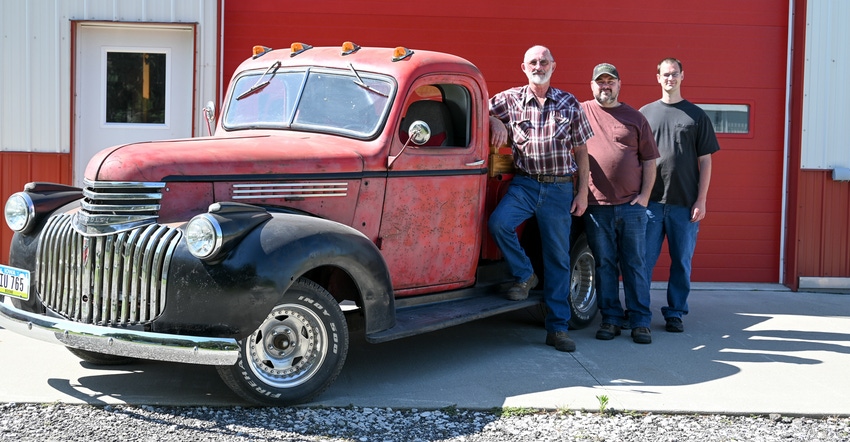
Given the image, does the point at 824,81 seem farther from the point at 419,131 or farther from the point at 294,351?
the point at 294,351

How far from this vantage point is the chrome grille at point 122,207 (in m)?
5.05

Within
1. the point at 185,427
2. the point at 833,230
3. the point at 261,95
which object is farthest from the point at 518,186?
the point at 833,230

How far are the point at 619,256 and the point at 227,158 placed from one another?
10.9 feet

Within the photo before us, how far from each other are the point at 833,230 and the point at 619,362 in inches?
172

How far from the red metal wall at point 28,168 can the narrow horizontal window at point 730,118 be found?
20.9 ft

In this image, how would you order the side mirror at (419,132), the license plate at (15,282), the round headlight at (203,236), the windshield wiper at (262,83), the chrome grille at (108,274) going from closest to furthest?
1. the round headlight at (203,236)
2. the chrome grille at (108,274)
3. the license plate at (15,282)
4. the side mirror at (419,132)
5. the windshield wiper at (262,83)

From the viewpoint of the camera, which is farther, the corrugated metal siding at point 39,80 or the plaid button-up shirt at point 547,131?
the corrugated metal siding at point 39,80

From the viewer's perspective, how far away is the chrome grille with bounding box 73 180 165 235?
16.6 ft

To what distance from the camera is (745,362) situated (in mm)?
6633

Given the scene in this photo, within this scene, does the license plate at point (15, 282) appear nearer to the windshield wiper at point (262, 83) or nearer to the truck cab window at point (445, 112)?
the windshield wiper at point (262, 83)

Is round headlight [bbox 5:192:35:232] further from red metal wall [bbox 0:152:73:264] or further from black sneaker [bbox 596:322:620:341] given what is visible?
black sneaker [bbox 596:322:620:341]

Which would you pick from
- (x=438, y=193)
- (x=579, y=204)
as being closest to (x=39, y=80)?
(x=438, y=193)

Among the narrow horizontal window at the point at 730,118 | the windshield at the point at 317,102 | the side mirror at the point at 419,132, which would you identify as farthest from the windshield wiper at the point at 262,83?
the narrow horizontal window at the point at 730,118

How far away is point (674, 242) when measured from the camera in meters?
7.61
